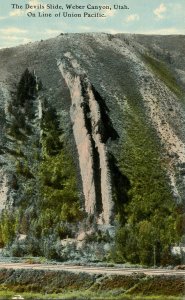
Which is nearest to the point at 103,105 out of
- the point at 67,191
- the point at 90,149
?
the point at 90,149

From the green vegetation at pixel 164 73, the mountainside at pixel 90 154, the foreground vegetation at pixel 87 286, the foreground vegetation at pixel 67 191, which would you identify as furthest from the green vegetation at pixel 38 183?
the green vegetation at pixel 164 73

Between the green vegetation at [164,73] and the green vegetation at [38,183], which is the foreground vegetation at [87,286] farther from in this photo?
the green vegetation at [164,73]

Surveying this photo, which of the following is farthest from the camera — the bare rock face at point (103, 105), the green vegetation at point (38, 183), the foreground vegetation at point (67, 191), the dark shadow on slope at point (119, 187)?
the bare rock face at point (103, 105)

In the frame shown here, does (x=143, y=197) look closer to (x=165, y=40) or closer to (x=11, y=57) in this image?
(x=11, y=57)

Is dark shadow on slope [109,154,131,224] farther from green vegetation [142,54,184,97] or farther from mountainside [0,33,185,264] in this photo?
green vegetation [142,54,184,97]

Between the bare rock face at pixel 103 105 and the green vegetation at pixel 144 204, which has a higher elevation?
the bare rock face at pixel 103 105

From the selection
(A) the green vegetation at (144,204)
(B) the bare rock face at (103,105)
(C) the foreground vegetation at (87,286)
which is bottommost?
(C) the foreground vegetation at (87,286)

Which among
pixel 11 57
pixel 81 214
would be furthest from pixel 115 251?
pixel 11 57
